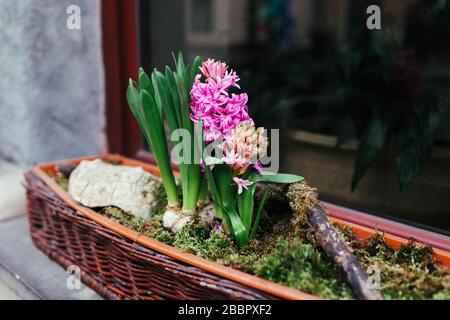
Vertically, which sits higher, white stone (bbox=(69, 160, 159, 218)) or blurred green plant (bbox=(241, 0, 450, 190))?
blurred green plant (bbox=(241, 0, 450, 190))

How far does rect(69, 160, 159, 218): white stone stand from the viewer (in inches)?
66.6

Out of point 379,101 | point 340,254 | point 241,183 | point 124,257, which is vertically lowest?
point 124,257

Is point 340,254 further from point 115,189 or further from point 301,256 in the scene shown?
point 115,189

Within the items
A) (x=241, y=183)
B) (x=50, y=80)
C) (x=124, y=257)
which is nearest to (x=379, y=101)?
(x=241, y=183)

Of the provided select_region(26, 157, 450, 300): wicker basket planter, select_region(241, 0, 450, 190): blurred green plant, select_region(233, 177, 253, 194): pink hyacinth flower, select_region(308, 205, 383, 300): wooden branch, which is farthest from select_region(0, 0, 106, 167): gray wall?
select_region(308, 205, 383, 300): wooden branch

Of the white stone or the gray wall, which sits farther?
the gray wall

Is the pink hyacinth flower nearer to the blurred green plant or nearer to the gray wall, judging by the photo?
the blurred green plant

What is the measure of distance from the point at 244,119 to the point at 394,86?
1.11 m

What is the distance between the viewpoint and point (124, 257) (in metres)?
1.50

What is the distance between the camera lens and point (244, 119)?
1.36m

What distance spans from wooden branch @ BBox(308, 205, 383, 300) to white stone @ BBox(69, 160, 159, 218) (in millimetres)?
619

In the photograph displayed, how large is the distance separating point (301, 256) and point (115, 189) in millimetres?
741
